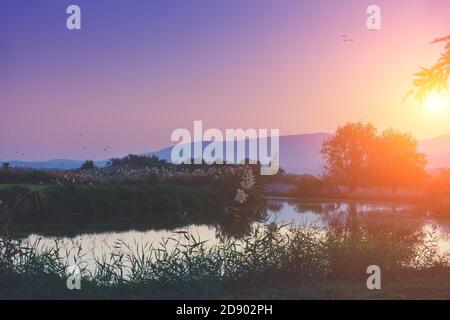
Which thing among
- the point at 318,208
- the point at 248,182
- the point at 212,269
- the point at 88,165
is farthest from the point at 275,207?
the point at 212,269

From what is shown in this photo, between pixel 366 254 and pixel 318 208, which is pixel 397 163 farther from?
pixel 366 254

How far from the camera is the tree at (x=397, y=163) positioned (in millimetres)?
35531

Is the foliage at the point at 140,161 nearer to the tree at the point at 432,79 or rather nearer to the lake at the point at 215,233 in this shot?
the lake at the point at 215,233

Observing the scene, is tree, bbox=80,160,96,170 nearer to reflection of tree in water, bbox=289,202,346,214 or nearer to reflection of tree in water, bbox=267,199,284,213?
reflection of tree in water, bbox=267,199,284,213

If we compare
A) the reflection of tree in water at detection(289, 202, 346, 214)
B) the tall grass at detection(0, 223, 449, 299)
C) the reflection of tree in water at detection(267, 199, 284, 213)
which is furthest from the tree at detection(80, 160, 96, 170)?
the tall grass at detection(0, 223, 449, 299)

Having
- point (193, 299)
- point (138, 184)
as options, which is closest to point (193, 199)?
point (138, 184)

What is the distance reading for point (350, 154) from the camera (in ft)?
118

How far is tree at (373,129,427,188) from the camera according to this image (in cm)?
3553

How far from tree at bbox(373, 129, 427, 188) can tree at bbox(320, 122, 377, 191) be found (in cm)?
64

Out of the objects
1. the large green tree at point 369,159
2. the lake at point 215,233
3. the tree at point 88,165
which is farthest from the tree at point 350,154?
the tree at point 88,165

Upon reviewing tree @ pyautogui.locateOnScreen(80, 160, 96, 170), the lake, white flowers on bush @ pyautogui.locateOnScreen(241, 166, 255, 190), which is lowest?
the lake

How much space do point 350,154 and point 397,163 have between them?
2996 millimetres

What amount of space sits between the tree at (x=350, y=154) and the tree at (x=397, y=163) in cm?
64
